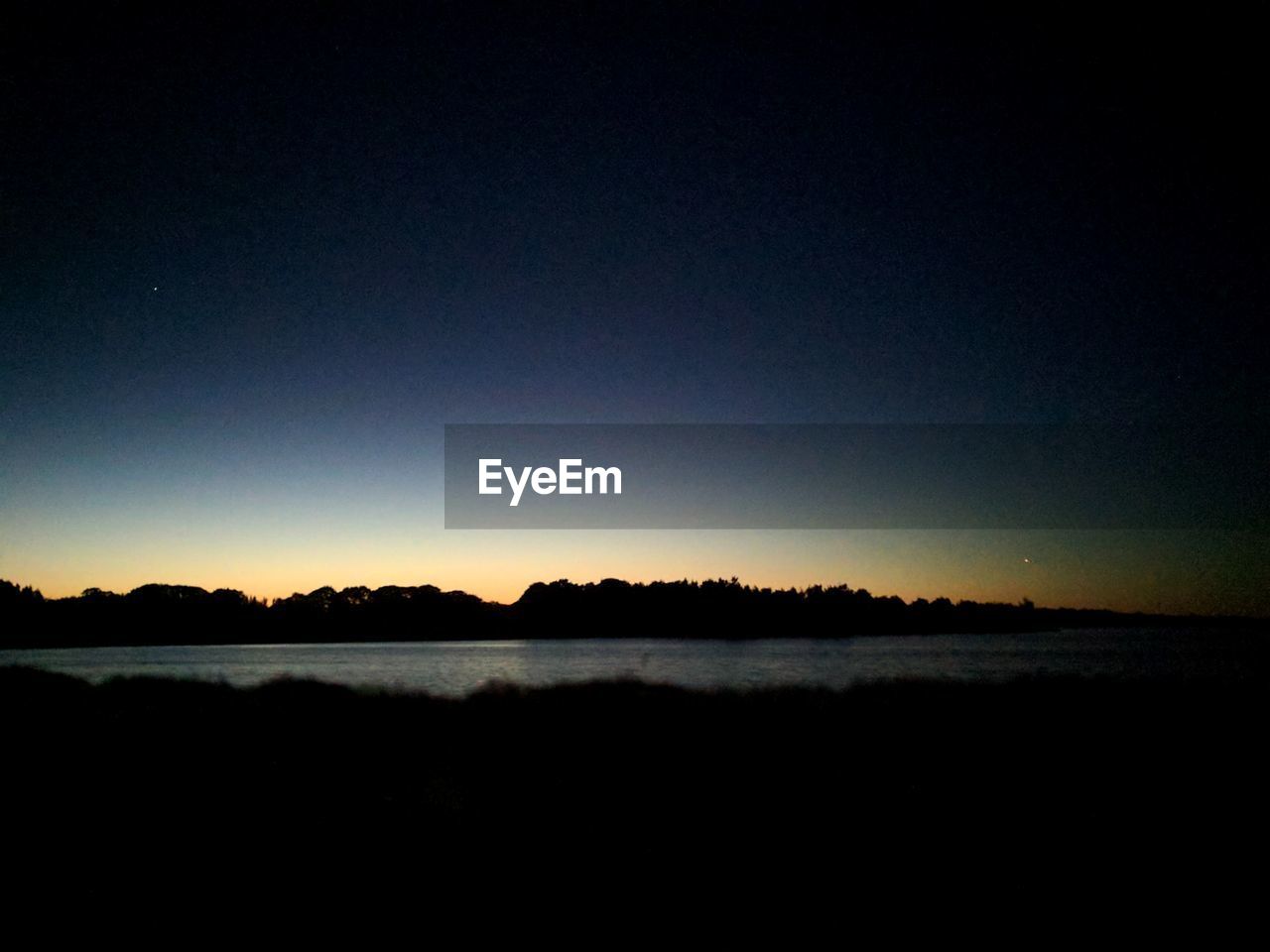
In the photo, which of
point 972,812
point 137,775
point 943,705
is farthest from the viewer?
point 943,705

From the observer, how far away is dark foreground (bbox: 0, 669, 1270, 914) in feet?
22.5

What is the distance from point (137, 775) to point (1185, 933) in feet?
39.9

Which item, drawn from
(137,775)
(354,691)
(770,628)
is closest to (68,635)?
(770,628)

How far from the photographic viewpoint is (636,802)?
8.89m

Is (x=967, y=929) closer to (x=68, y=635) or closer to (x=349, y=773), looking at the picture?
(x=349, y=773)

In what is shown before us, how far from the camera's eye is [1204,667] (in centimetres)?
3681

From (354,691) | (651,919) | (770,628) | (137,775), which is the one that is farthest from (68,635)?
(651,919)

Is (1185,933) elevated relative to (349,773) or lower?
lower

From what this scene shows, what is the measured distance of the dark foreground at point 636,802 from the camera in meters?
6.85

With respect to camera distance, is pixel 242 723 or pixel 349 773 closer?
pixel 349 773

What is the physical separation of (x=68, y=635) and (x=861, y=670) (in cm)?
11010

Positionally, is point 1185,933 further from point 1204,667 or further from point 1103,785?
point 1204,667

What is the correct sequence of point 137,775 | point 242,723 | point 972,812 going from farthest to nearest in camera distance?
point 242,723 < point 137,775 < point 972,812

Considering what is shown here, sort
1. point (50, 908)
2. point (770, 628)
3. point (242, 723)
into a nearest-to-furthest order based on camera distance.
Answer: point (50, 908) < point (242, 723) < point (770, 628)
